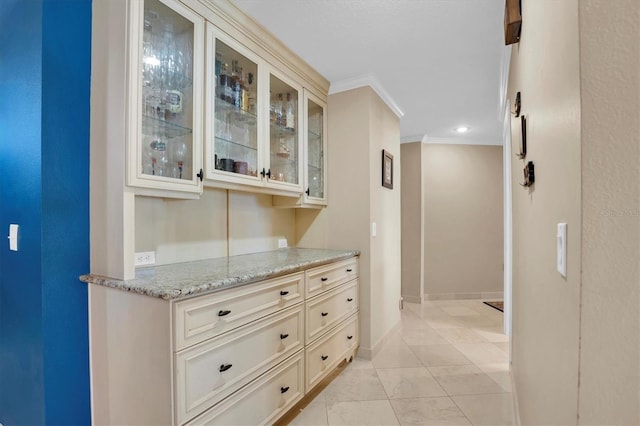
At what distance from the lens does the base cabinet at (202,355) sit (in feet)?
3.91

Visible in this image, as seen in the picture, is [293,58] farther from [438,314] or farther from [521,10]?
[438,314]

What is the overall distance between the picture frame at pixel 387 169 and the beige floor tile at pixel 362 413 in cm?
184

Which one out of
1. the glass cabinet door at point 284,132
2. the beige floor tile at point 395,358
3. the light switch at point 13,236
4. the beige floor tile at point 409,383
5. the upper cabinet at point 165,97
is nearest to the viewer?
the upper cabinet at point 165,97

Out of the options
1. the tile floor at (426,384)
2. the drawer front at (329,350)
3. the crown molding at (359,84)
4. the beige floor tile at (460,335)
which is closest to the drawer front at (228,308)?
the drawer front at (329,350)

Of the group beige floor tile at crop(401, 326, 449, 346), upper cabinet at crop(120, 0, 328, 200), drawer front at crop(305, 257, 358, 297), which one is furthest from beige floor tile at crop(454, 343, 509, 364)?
upper cabinet at crop(120, 0, 328, 200)

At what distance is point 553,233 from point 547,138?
0.29 m

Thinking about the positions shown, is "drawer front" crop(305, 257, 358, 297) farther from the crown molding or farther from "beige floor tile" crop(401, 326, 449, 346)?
the crown molding

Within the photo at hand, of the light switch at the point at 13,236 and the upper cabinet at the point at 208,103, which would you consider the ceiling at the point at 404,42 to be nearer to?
the upper cabinet at the point at 208,103

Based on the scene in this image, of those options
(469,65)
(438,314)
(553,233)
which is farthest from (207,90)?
(438,314)

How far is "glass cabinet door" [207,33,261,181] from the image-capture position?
179cm

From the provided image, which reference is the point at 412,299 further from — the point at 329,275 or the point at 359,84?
the point at 359,84

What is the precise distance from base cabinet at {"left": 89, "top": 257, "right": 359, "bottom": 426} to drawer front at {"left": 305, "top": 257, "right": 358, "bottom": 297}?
0.22 ft

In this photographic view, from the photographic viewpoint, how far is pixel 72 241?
4.80 feet

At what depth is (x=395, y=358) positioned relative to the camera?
8.71ft
